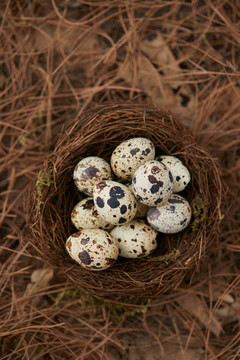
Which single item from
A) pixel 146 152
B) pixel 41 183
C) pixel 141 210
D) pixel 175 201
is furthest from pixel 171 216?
pixel 41 183

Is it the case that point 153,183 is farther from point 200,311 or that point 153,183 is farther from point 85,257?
point 200,311

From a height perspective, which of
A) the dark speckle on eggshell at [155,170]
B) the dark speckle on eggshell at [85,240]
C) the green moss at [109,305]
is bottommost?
the green moss at [109,305]

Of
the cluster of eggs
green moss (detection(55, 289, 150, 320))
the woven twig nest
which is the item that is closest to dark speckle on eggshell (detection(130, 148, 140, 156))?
the cluster of eggs

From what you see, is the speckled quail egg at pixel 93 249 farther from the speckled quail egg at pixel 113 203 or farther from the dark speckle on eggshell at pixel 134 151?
the dark speckle on eggshell at pixel 134 151

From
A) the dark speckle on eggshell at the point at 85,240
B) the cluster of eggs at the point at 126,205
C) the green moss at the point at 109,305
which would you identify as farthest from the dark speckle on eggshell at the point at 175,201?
the green moss at the point at 109,305

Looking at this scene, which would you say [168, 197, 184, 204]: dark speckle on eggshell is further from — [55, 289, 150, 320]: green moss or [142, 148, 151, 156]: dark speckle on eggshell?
[55, 289, 150, 320]: green moss

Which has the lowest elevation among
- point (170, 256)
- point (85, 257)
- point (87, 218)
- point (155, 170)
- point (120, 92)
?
point (170, 256)
